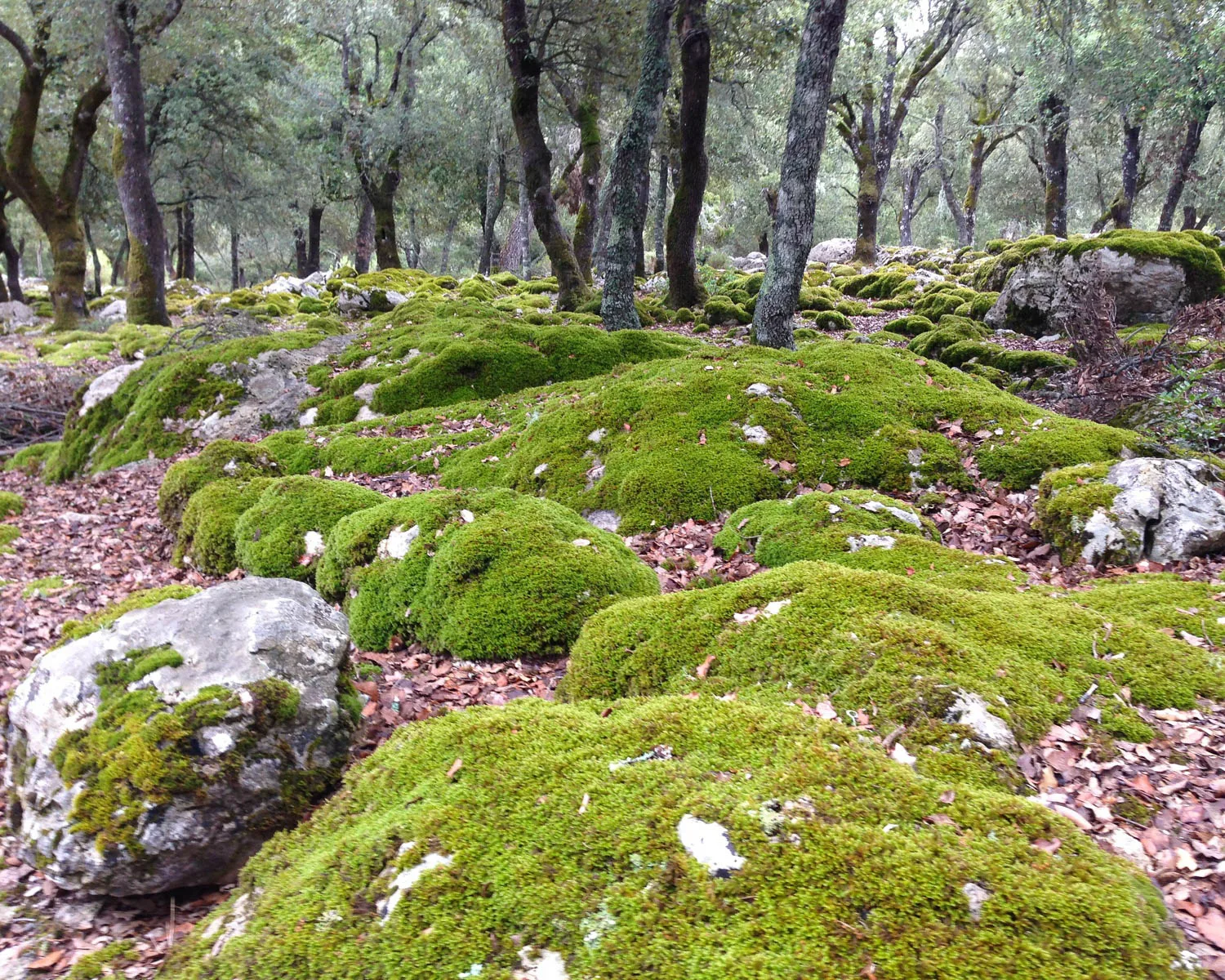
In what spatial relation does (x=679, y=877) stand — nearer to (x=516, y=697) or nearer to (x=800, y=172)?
→ (x=516, y=697)

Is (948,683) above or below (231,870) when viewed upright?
above

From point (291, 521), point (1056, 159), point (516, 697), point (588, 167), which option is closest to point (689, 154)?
point (588, 167)

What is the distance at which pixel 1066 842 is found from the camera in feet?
7.18

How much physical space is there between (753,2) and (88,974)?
60.2 feet

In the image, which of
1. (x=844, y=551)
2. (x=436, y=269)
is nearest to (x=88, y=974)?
(x=844, y=551)

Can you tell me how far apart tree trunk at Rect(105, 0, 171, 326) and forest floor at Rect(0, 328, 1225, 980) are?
11.2 metres

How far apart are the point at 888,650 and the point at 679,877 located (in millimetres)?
1639

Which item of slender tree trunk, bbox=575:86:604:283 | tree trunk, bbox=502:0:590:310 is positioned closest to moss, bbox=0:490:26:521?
tree trunk, bbox=502:0:590:310

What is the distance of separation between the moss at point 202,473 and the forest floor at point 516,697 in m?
0.31

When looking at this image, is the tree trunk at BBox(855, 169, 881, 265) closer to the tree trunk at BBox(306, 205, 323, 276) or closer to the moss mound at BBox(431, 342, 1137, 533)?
the moss mound at BBox(431, 342, 1137, 533)

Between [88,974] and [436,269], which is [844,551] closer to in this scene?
[88,974]

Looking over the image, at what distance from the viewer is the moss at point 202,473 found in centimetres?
822

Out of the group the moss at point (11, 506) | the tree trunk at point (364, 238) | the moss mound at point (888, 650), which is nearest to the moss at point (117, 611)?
the moss mound at point (888, 650)

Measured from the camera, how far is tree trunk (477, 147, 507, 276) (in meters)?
29.0
